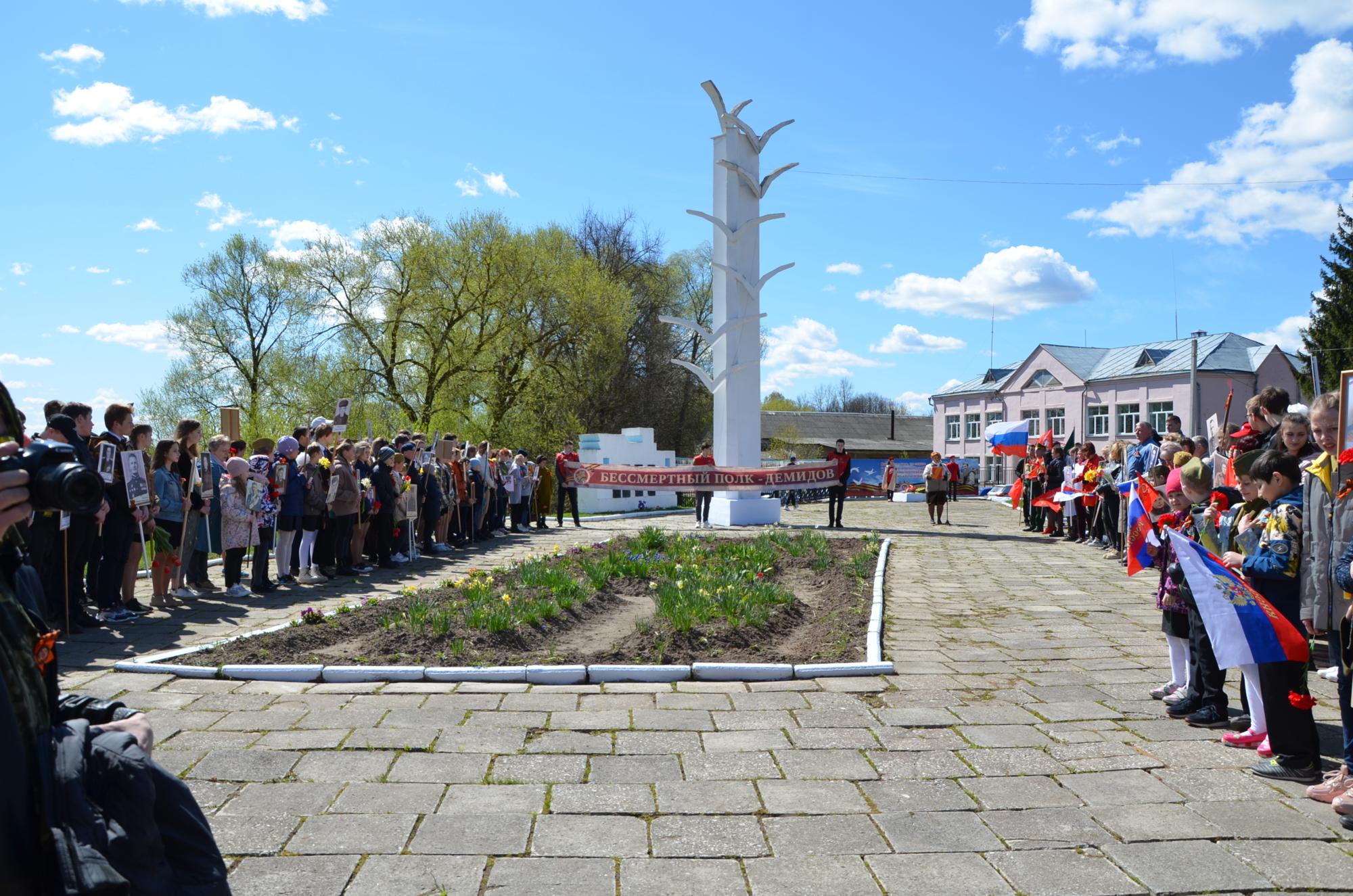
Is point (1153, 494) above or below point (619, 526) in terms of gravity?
above

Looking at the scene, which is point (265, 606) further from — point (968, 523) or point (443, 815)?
point (968, 523)

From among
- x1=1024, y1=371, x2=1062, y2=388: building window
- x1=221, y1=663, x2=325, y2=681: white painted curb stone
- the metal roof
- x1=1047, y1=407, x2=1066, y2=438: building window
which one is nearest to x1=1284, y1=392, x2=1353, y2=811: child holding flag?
x1=221, y1=663, x2=325, y2=681: white painted curb stone

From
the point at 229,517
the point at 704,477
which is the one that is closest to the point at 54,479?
the point at 229,517

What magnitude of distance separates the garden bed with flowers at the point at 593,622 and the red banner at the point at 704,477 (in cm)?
983

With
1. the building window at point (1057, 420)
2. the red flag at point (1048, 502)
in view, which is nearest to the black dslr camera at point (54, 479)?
the red flag at point (1048, 502)

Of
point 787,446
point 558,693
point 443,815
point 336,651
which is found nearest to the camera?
point 443,815

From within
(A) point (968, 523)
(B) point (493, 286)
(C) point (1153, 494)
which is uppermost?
(B) point (493, 286)

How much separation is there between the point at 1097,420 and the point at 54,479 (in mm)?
65081

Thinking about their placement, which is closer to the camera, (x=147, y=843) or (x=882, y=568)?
(x=147, y=843)

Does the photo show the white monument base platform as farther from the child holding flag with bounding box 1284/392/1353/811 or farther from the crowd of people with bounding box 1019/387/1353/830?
the child holding flag with bounding box 1284/392/1353/811

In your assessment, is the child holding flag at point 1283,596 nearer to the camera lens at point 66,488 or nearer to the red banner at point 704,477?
the camera lens at point 66,488

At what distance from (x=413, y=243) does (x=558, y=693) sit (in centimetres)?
3209

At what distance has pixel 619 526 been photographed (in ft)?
71.5

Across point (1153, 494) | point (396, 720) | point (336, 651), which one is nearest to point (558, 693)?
point (396, 720)
